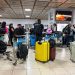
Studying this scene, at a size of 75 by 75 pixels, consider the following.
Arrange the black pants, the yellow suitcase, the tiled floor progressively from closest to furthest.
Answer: the tiled floor < the yellow suitcase < the black pants

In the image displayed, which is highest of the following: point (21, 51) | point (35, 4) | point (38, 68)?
point (35, 4)

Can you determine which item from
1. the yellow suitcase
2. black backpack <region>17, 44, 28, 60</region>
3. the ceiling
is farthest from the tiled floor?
the ceiling

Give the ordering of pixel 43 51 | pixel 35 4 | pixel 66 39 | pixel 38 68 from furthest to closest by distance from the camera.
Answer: pixel 66 39
pixel 35 4
pixel 43 51
pixel 38 68

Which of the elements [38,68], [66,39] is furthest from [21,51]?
[66,39]

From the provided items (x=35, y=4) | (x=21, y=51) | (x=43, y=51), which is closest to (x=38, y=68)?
(x=43, y=51)

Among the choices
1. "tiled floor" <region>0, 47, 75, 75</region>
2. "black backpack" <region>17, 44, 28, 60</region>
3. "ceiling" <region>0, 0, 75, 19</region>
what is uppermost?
"ceiling" <region>0, 0, 75, 19</region>

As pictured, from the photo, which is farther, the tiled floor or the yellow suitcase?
the yellow suitcase

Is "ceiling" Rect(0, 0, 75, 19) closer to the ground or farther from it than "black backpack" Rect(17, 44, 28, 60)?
farther from it

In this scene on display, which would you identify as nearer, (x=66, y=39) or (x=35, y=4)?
(x=35, y=4)

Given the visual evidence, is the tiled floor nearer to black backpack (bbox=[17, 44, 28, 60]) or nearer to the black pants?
black backpack (bbox=[17, 44, 28, 60])

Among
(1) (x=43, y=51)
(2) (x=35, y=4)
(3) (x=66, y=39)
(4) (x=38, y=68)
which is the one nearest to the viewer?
(4) (x=38, y=68)

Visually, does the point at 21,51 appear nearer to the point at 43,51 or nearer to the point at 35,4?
the point at 43,51

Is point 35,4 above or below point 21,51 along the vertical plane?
above

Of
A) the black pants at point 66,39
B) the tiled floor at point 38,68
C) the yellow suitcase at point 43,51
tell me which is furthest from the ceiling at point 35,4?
the tiled floor at point 38,68
